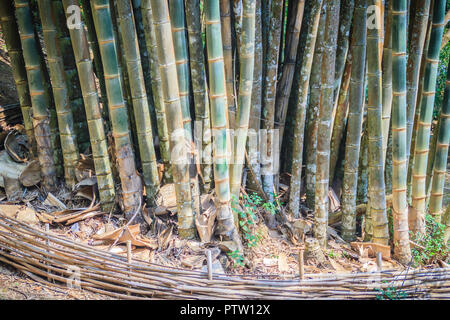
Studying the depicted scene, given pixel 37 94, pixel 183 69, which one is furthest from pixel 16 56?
pixel 183 69

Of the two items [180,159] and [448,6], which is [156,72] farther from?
[448,6]

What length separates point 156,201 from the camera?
3.44m

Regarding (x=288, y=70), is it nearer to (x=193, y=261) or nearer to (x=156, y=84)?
(x=156, y=84)

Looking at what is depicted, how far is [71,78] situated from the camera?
11.3ft

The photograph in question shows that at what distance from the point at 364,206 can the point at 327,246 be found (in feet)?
1.72

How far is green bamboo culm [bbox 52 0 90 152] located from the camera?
10.6ft

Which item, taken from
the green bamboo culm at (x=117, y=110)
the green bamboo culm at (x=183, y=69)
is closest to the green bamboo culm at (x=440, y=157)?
the green bamboo culm at (x=183, y=69)

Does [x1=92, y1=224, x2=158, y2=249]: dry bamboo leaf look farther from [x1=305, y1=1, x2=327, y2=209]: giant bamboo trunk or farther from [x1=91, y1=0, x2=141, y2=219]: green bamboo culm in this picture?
[x1=305, y1=1, x2=327, y2=209]: giant bamboo trunk

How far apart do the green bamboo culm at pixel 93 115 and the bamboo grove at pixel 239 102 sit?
0.01 metres

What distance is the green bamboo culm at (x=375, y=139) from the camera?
294 centimetres

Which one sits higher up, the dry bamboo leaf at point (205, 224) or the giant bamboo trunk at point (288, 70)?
the giant bamboo trunk at point (288, 70)

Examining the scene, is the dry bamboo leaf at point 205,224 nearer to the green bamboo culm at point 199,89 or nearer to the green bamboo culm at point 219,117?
the green bamboo culm at point 219,117

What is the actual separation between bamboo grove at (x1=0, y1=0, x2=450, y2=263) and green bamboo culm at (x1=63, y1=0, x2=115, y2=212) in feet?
0.03

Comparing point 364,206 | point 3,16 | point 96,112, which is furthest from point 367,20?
point 3,16
